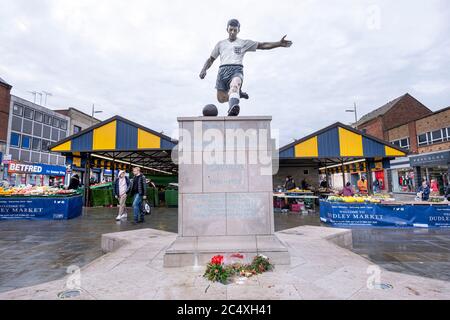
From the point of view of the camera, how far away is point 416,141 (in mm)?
27391

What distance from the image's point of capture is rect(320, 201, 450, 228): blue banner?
9.27 meters

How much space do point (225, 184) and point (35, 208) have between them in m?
10.4

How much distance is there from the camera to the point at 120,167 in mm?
22812

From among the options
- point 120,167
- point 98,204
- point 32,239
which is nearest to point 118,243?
point 32,239

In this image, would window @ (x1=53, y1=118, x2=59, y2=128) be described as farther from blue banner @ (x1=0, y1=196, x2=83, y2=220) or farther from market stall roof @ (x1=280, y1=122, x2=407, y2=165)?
market stall roof @ (x1=280, y1=122, x2=407, y2=165)

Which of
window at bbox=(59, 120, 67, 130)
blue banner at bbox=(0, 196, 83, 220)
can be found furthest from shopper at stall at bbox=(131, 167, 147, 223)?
window at bbox=(59, 120, 67, 130)

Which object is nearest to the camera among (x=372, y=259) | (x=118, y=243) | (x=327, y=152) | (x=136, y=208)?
(x=372, y=259)

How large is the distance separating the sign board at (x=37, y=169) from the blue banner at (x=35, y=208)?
64.6 feet

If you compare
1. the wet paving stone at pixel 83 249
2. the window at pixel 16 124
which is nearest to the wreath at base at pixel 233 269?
the wet paving stone at pixel 83 249

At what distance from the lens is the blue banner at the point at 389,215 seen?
9.27 meters

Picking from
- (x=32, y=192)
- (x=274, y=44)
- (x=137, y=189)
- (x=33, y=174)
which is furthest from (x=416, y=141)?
(x=33, y=174)

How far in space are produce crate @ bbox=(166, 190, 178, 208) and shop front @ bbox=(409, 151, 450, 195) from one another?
21.0 meters
